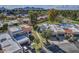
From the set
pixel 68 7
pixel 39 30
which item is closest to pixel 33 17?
pixel 39 30

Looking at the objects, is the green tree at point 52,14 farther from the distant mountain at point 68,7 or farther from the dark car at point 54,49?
the dark car at point 54,49

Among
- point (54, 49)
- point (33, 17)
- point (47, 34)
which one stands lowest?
point (54, 49)

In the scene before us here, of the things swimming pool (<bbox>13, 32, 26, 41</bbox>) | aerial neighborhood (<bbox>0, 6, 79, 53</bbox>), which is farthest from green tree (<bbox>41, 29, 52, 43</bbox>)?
swimming pool (<bbox>13, 32, 26, 41</bbox>)

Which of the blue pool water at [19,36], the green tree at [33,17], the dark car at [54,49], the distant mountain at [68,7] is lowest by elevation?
the dark car at [54,49]

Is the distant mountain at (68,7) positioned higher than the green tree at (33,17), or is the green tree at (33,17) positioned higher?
the distant mountain at (68,7)

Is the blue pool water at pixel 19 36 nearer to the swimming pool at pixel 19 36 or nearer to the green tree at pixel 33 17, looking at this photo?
the swimming pool at pixel 19 36

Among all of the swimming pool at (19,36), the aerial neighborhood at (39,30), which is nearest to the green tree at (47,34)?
the aerial neighborhood at (39,30)

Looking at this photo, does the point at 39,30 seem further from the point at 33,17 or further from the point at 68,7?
the point at 68,7
